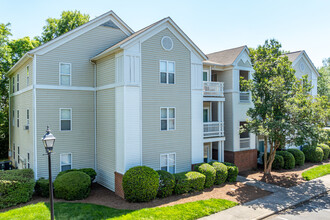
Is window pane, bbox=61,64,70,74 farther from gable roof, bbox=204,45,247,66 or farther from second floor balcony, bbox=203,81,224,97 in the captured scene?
gable roof, bbox=204,45,247,66

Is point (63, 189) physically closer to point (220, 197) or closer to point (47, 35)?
point (220, 197)

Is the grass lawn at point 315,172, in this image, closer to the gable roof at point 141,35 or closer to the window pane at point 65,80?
the gable roof at point 141,35

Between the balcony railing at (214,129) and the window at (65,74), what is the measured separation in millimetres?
10160

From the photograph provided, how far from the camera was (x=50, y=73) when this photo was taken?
15.8m

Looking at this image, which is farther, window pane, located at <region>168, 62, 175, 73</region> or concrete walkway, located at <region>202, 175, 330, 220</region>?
window pane, located at <region>168, 62, 175, 73</region>

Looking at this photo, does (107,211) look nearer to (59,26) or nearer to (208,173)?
(208,173)

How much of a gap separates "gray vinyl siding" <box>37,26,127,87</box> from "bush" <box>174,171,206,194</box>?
8848 millimetres

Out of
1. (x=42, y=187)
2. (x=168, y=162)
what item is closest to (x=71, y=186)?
(x=42, y=187)

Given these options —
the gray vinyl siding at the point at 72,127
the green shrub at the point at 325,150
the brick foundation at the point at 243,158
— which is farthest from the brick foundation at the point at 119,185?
the green shrub at the point at 325,150

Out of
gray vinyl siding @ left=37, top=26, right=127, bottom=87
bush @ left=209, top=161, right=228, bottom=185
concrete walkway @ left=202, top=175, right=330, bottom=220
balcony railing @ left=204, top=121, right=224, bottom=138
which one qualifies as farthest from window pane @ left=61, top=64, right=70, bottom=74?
concrete walkway @ left=202, top=175, right=330, bottom=220

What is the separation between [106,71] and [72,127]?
4.39 metres

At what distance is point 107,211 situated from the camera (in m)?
11.7

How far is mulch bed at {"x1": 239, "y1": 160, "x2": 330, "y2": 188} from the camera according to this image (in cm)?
1723

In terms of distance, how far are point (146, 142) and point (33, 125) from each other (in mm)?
7098
